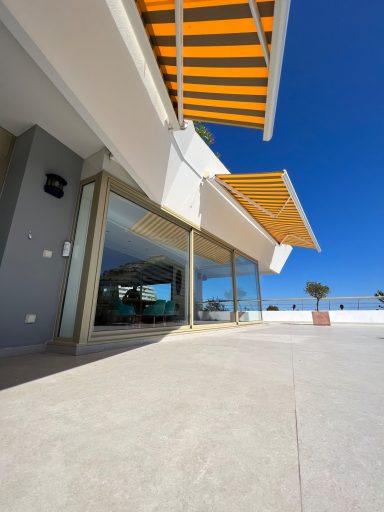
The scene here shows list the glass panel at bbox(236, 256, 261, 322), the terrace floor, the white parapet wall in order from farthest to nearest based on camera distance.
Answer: the white parapet wall < the glass panel at bbox(236, 256, 261, 322) < the terrace floor

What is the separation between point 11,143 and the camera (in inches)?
148

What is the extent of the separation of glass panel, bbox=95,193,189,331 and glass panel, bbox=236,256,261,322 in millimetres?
3184

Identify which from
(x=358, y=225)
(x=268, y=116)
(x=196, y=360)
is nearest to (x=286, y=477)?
(x=196, y=360)

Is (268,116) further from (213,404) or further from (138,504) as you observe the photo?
(138,504)

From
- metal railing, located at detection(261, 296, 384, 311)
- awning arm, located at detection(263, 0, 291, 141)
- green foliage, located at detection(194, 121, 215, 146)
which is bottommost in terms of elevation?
metal railing, located at detection(261, 296, 384, 311)

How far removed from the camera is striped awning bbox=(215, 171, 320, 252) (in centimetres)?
547

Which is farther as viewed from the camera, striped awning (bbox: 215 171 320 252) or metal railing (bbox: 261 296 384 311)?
→ metal railing (bbox: 261 296 384 311)

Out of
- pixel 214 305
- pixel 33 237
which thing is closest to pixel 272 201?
pixel 214 305

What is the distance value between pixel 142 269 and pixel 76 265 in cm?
316

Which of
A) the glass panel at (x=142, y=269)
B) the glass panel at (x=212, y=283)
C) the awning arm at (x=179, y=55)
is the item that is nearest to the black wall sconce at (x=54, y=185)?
the glass panel at (x=142, y=269)

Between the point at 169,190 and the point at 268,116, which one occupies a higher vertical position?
the point at 169,190

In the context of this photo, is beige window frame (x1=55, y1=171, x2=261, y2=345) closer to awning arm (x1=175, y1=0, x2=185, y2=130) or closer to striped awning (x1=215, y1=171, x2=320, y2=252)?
awning arm (x1=175, y1=0, x2=185, y2=130)

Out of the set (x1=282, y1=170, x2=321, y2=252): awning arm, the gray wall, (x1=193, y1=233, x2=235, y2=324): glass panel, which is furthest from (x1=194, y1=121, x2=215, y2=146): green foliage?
the gray wall

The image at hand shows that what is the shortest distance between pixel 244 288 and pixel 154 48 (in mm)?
7863
